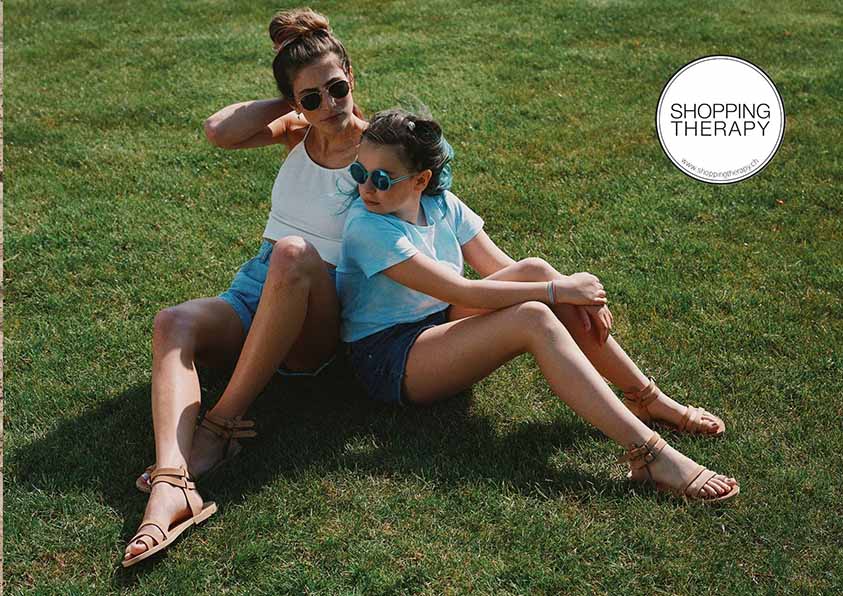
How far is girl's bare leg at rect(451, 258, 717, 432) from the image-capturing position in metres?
3.68

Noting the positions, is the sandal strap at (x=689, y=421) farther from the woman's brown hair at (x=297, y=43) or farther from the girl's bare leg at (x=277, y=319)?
the woman's brown hair at (x=297, y=43)

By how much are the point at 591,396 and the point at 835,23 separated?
23.4 ft

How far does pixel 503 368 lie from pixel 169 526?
1.64 meters

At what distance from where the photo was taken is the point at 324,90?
12.5 ft

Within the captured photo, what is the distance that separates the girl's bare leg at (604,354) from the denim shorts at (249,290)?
723 millimetres

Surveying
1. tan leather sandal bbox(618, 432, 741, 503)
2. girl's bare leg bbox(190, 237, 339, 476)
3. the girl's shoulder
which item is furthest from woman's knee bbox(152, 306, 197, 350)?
tan leather sandal bbox(618, 432, 741, 503)

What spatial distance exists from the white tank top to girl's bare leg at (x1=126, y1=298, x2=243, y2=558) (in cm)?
42

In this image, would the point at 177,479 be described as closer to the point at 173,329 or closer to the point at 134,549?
the point at 134,549

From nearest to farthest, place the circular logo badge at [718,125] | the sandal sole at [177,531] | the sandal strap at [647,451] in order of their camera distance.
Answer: the sandal sole at [177,531], the sandal strap at [647,451], the circular logo badge at [718,125]

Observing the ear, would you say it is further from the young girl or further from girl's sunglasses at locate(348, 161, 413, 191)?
girl's sunglasses at locate(348, 161, 413, 191)

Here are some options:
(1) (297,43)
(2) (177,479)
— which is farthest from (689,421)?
(1) (297,43)

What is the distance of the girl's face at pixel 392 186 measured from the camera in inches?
140

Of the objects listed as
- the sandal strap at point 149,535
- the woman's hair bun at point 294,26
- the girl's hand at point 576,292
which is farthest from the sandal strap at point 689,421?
the woman's hair bun at point 294,26

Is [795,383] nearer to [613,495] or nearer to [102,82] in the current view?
[613,495]
